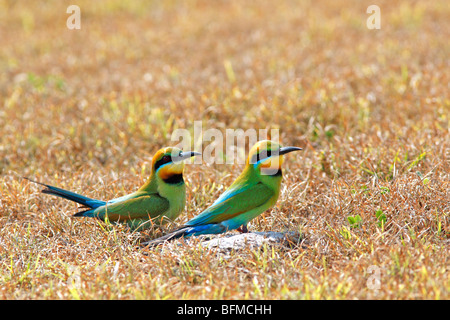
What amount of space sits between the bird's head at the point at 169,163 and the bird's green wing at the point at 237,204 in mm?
473

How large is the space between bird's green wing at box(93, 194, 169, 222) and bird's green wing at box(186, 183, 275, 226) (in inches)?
14.9

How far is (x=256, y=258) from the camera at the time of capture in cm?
380

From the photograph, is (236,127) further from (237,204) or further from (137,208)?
(237,204)

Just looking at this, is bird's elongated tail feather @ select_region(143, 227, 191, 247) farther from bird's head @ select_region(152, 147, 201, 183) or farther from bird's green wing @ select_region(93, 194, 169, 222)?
bird's head @ select_region(152, 147, 201, 183)

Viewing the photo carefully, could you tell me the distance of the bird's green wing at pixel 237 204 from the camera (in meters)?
4.05

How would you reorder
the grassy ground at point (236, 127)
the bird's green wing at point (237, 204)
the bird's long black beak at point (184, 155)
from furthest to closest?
the bird's long black beak at point (184, 155)
the bird's green wing at point (237, 204)
the grassy ground at point (236, 127)

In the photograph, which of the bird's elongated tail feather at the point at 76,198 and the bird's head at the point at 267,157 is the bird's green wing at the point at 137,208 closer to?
the bird's elongated tail feather at the point at 76,198

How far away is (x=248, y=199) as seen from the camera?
405 cm

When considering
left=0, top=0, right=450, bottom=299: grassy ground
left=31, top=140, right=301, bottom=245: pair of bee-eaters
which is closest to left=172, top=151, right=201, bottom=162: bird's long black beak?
left=31, top=140, right=301, bottom=245: pair of bee-eaters

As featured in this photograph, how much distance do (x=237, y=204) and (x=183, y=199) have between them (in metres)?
0.57

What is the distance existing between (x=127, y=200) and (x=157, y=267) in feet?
2.73

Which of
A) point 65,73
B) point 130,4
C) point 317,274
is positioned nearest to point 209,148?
point 317,274

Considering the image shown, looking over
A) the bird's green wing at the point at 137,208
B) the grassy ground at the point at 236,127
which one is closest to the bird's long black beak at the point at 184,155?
the bird's green wing at the point at 137,208

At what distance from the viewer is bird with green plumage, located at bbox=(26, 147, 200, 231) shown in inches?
171
